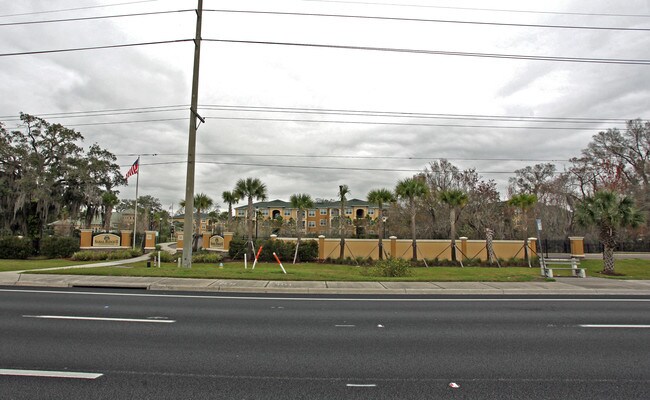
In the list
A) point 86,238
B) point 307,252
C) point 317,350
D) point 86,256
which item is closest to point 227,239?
point 307,252

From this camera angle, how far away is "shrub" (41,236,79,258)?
32.0 meters

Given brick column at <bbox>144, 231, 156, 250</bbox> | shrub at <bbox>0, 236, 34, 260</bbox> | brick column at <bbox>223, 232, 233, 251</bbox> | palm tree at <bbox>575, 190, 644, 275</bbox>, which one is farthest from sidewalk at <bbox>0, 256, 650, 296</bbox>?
brick column at <bbox>144, 231, 156, 250</bbox>

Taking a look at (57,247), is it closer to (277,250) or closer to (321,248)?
(277,250)

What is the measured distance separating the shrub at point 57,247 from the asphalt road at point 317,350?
25.8m

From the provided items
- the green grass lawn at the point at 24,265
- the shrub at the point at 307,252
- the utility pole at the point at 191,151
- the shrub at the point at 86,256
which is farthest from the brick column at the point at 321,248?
the green grass lawn at the point at 24,265

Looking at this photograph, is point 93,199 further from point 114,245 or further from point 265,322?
point 265,322

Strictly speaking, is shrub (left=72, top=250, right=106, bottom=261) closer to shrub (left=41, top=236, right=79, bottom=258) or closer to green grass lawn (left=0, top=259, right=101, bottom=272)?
shrub (left=41, top=236, right=79, bottom=258)

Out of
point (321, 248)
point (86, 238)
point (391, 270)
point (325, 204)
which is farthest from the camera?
point (325, 204)

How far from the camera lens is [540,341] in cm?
684

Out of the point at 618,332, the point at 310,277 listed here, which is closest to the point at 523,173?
the point at 310,277

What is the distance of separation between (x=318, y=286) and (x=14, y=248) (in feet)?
99.0

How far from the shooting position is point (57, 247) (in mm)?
32188

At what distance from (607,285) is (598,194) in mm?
9070

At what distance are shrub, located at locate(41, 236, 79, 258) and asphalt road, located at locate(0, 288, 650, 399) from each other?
84.8 feet
